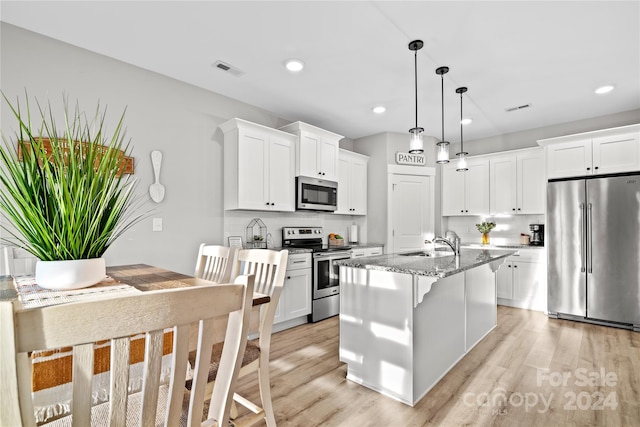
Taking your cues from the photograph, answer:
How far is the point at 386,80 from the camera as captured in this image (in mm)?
3170

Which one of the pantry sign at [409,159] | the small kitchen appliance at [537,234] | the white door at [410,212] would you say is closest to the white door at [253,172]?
the white door at [410,212]

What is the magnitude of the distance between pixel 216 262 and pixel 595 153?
4513mm

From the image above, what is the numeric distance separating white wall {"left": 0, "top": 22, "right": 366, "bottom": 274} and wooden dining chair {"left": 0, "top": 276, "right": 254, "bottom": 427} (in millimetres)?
2357

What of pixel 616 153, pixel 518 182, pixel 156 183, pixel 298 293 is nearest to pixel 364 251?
pixel 298 293

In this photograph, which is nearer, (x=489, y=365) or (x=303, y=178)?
(x=489, y=365)

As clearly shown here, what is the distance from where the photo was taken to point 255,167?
348 cm

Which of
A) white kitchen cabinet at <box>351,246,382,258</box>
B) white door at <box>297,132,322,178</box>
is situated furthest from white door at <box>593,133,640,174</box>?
white door at <box>297,132,322,178</box>

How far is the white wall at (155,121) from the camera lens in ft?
A: 7.79

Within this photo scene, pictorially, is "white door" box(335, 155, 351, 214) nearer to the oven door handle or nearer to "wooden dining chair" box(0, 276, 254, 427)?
the oven door handle

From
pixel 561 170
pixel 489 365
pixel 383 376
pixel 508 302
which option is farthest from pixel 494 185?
pixel 383 376

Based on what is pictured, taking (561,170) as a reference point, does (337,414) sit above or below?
below

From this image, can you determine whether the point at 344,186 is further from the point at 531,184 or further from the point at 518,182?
the point at 531,184

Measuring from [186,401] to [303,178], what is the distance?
3045 millimetres

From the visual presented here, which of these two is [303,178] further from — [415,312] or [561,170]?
[561,170]
